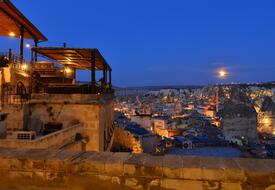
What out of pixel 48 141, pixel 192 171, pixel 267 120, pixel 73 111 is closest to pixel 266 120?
pixel 267 120

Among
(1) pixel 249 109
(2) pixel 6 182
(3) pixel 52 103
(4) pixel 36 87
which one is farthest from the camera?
(1) pixel 249 109

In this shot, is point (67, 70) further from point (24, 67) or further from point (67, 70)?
point (24, 67)

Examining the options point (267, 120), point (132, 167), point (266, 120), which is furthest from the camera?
point (266, 120)

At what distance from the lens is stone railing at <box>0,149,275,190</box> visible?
305 centimetres

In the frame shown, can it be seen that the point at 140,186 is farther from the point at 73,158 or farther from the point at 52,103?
the point at 52,103

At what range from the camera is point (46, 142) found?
817 cm

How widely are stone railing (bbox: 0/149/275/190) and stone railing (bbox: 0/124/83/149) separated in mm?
3766

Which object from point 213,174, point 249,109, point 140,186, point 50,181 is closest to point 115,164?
point 140,186

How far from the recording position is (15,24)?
56.7 ft

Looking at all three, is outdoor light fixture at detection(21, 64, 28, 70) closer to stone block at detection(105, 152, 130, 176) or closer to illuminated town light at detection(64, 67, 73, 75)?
illuminated town light at detection(64, 67, 73, 75)

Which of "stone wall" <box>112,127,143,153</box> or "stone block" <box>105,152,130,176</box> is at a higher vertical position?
"stone block" <box>105,152,130,176</box>

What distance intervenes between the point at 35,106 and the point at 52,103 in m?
0.87

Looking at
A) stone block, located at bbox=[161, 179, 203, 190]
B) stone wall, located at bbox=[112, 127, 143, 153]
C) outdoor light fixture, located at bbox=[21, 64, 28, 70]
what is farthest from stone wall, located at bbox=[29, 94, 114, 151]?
stone wall, located at bbox=[112, 127, 143, 153]

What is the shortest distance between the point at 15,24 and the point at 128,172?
679 inches
